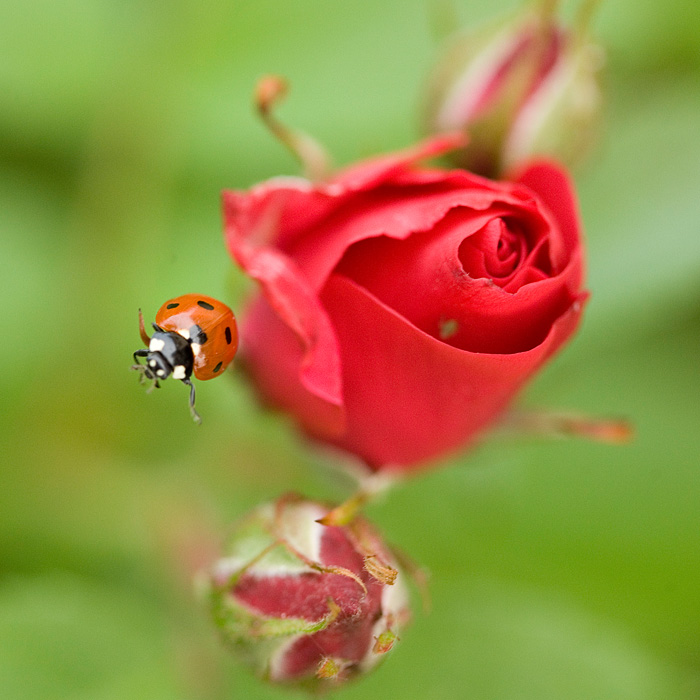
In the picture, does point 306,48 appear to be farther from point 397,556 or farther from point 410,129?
point 397,556

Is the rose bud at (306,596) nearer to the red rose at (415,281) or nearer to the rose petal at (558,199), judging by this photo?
the red rose at (415,281)

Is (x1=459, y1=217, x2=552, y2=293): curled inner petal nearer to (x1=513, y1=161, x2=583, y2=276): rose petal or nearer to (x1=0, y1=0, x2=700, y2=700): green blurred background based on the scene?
(x1=513, y1=161, x2=583, y2=276): rose petal

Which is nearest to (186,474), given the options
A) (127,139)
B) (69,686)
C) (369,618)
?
(69,686)

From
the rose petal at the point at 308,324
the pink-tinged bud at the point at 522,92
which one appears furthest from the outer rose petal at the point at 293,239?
the pink-tinged bud at the point at 522,92

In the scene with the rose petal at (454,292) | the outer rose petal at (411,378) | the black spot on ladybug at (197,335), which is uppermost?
the rose petal at (454,292)

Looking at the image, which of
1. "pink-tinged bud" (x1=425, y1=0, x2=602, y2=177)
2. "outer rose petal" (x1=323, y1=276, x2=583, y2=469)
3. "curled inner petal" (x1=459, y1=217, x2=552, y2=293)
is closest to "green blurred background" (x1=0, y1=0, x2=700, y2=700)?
"pink-tinged bud" (x1=425, y1=0, x2=602, y2=177)

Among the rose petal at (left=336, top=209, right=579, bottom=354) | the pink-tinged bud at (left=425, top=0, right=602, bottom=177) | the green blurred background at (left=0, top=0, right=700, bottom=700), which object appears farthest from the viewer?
the green blurred background at (left=0, top=0, right=700, bottom=700)
